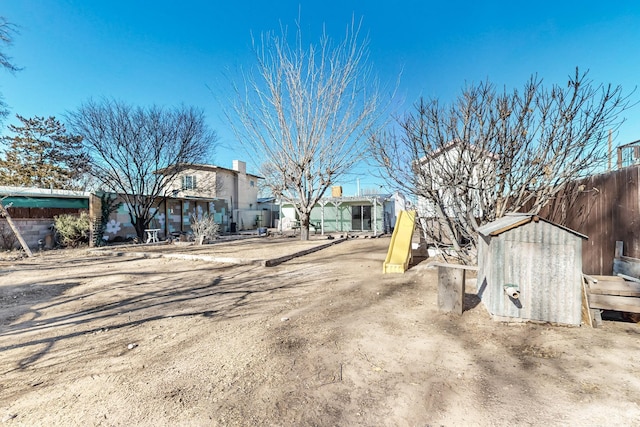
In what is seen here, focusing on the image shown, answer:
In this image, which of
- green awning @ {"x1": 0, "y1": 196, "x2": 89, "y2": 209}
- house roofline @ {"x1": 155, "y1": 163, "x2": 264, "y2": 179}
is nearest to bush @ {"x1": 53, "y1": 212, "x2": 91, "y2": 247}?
green awning @ {"x1": 0, "y1": 196, "x2": 89, "y2": 209}

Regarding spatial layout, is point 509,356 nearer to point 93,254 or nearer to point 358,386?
point 358,386

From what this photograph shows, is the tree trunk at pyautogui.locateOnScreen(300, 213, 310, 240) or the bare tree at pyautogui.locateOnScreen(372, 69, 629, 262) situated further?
the tree trunk at pyautogui.locateOnScreen(300, 213, 310, 240)

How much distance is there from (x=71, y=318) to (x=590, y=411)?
5893 mm

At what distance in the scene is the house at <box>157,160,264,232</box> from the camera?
2391cm

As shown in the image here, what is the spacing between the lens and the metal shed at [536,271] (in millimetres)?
3619

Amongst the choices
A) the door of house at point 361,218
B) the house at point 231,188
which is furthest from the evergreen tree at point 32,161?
the door of house at point 361,218

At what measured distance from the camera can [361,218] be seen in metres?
21.9

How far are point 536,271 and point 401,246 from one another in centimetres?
390

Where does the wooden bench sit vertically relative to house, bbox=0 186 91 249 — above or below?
below

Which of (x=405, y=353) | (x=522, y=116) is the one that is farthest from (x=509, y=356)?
(x=522, y=116)

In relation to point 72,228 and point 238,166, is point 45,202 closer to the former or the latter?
point 72,228

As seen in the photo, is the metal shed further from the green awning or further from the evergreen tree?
the evergreen tree

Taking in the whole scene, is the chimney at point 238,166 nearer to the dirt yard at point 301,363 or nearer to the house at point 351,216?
the house at point 351,216

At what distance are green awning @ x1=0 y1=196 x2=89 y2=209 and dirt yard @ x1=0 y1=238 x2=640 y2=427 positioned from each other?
1003cm
